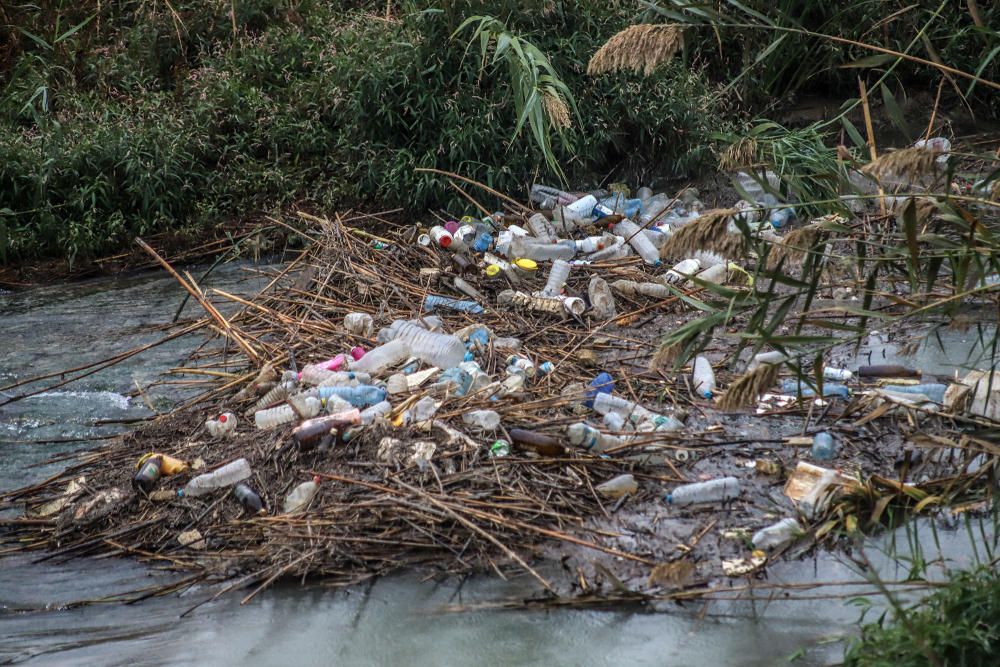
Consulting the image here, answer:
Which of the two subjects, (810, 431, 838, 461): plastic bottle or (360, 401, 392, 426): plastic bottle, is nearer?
(810, 431, 838, 461): plastic bottle

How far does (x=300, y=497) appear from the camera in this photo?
9.96 ft

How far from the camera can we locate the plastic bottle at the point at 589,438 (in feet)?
10.5

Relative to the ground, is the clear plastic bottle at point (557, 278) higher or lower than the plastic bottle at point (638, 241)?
higher

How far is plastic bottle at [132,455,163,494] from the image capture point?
3164mm

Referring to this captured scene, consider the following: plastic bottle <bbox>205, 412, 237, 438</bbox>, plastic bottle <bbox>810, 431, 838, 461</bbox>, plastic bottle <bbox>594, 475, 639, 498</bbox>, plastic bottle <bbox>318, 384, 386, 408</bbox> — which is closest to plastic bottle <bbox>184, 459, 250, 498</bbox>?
plastic bottle <bbox>205, 412, 237, 438</bbox>

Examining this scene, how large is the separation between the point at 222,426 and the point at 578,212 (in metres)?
2.63

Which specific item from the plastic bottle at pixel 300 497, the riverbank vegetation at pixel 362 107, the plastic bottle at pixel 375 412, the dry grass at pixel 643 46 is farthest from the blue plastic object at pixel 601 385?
the riverbank vegetation at pixel 362 107

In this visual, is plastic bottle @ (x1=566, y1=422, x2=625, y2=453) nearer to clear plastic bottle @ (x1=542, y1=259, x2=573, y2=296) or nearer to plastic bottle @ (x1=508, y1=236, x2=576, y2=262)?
clear plastic bottle @ (x1=542, y1=259, x2=573, y2=296)

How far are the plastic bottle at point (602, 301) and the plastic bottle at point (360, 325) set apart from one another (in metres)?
1.00

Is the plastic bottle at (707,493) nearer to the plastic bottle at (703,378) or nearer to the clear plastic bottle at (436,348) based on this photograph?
the plastic bottle at (703,378)

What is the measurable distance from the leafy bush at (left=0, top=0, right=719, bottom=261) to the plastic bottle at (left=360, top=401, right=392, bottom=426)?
2.18 m

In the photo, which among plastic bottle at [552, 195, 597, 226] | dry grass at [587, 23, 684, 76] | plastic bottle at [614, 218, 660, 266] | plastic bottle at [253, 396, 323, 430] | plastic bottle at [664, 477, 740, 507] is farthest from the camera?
plastic bottle at [552, 195, 597, 226]

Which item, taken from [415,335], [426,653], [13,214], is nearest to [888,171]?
[426,653]

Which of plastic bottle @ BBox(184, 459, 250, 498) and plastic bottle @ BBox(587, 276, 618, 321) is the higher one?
plastic bottle @ BBox(184, 459, 250, 498)
